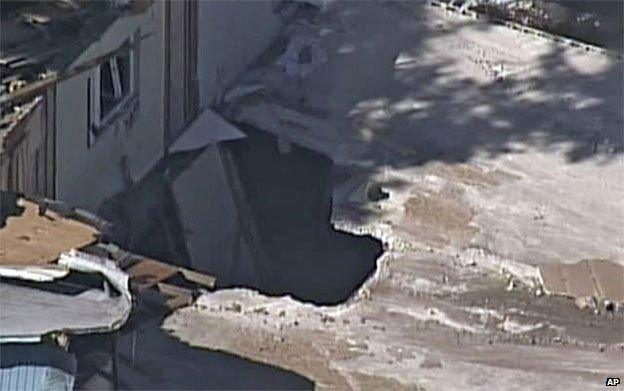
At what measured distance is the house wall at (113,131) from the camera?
898 cm

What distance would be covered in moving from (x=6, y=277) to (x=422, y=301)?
325 cm

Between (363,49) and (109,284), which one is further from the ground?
(109,284)

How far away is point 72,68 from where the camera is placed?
8453mm

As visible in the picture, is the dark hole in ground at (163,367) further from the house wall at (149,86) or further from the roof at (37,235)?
the house wall at (149,86)

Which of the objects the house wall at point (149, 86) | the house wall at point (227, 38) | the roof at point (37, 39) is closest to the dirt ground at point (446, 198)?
the house wall at point (227, 38)

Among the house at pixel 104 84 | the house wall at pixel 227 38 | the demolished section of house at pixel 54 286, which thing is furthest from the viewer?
the house wall at pixel 227 38

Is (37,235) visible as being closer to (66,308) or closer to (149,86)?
(66,308)

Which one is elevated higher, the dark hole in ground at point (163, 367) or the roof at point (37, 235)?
the roof at point (37, 235)

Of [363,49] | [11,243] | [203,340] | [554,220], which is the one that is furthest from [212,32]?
[11,243]

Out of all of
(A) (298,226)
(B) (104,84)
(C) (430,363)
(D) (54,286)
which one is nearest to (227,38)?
(A) (298,226)

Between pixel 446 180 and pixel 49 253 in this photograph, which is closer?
pixel 49 253

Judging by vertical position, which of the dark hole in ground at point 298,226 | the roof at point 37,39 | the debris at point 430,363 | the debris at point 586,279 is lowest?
the dark hole in ground at point 298,226

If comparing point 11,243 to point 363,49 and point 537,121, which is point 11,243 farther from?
point 363,49

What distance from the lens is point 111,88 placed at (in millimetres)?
10141
